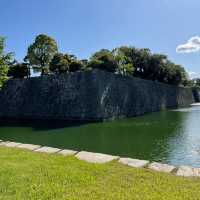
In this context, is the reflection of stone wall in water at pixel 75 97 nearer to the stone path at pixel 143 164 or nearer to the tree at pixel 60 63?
the tree at pixel 60 63

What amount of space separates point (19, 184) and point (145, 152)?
12.5ft

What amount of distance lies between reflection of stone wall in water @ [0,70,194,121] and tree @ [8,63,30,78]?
2.37 meters

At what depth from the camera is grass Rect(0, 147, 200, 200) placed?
2.65m

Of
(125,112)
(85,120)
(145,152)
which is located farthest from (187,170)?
(125,112)

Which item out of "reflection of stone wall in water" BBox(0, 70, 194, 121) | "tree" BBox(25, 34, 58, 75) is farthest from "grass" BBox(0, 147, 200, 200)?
"tree" BBox(25, 34, 58, 75)

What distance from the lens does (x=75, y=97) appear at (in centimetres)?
1558

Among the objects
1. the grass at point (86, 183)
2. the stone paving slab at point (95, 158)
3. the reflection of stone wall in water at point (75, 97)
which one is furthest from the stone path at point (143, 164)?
the reflection of stone wall in water at point (75, 97)

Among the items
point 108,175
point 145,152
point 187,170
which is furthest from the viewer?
point 145,152

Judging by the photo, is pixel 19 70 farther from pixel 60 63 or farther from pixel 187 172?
pixel 187 172

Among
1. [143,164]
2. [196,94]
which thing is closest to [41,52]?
[143,164]

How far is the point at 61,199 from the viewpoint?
257 centimetres

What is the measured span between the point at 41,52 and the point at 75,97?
935 cm

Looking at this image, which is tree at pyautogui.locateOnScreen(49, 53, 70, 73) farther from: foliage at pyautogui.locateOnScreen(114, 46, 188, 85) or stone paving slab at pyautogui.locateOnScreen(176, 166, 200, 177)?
stone paving slab at pyautogui.locateOnScreen(176, 166, 200, 177)

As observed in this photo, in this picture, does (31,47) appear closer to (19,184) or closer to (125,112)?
(125,112)
